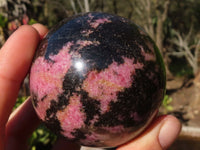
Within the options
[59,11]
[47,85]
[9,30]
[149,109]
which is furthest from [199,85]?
[59,11]

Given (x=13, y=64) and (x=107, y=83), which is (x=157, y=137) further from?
(x=13, y=64)

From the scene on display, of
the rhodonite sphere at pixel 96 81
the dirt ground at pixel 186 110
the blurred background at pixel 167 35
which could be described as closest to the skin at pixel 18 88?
the rhodonite sphere at pixel 96 81

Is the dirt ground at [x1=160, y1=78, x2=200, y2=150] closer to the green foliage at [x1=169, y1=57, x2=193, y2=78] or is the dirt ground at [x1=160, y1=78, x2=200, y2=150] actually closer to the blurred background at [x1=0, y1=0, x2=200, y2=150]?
the blurred background at [x1=0, y1=0, x2=200, y2=150]

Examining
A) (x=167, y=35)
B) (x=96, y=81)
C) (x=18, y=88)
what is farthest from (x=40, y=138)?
(x=167, y=35)

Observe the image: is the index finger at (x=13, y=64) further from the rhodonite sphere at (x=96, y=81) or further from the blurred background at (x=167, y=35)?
the blurred background at (x=167, y=35)

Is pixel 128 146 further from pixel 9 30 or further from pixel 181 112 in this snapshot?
pixel 181 112
